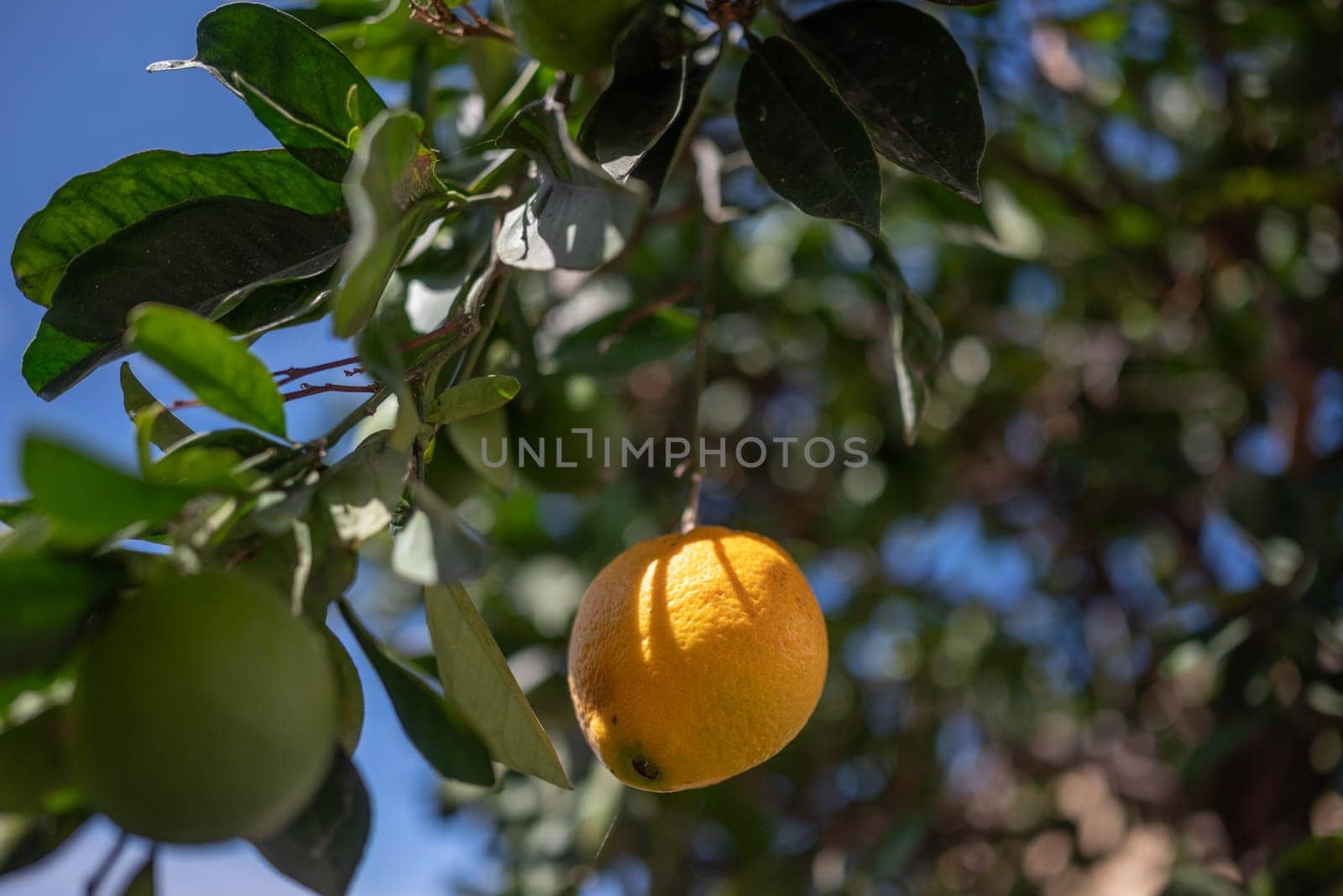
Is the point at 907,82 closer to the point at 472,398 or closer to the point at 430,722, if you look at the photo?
the point at 472,398

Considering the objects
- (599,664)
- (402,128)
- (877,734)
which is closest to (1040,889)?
(877,734)

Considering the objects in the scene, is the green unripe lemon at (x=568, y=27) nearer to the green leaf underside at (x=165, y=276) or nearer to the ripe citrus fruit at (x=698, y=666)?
the green leaf underside at (x=165, y=276)

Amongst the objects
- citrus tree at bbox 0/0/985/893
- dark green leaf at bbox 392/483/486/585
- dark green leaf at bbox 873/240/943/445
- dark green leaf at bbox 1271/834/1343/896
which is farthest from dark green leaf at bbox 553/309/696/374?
dark green leaf at bbox 1271/834/1343/896

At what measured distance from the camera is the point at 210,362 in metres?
0.55

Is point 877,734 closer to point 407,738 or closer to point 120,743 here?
point 407,738

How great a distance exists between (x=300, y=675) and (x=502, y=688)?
23cm

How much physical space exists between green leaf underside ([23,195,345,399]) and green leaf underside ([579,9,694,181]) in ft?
0.73

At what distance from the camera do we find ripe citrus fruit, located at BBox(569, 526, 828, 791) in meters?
0.67

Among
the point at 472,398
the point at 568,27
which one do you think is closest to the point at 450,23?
the point at 568,27

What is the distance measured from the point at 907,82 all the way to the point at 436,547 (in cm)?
51

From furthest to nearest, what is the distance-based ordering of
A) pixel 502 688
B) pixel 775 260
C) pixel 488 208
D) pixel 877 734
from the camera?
1. pixel 877 734
2. pixel 775 260
3. pixel 488 208
4. pixel 502 688

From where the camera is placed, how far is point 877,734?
225 cm

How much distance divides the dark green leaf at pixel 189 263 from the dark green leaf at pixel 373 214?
0.15m

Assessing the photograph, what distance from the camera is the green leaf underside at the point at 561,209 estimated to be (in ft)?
1.87
